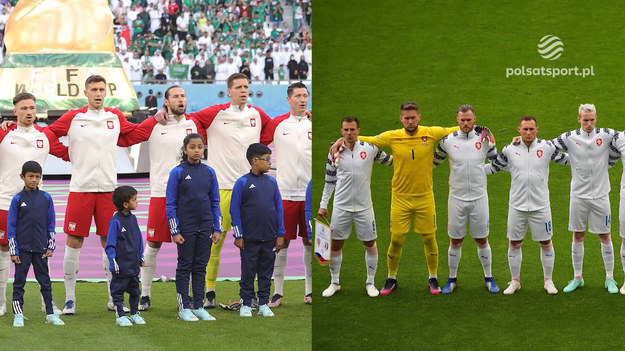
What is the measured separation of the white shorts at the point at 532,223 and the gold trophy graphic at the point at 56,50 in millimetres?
9061

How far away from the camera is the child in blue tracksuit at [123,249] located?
673 centimetres

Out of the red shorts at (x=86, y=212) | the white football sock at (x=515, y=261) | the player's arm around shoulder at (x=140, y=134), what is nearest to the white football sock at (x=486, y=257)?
the white football sock at (x=515, y=261)

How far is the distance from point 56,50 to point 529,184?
30.8 ft

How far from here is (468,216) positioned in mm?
7387

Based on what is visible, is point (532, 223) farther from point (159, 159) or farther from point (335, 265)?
point (159, 159)

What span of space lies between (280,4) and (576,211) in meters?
19.0

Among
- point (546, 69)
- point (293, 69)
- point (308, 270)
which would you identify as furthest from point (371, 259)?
point (293, 69)

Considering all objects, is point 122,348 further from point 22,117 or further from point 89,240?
point 89,240

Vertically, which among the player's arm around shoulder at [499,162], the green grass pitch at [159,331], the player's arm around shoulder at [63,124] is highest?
the player's arm around shoulder at [63,124]

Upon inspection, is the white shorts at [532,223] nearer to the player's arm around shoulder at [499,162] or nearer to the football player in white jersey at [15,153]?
the player's arm around shoulder at [499,162]

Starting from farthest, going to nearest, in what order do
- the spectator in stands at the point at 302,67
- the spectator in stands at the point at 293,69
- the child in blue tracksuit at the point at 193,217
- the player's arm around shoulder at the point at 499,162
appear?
the spectator in stands at the point at 302,67 < the spectator in stands at the point at 293,69 < the player's arm around shoulder at the point at 499,162 < the child in blue tracksuit at the point at 193,217

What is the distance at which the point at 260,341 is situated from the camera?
6.54 metres

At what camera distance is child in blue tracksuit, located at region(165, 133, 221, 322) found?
6.93 m

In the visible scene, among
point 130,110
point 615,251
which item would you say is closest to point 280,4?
point 130,110
